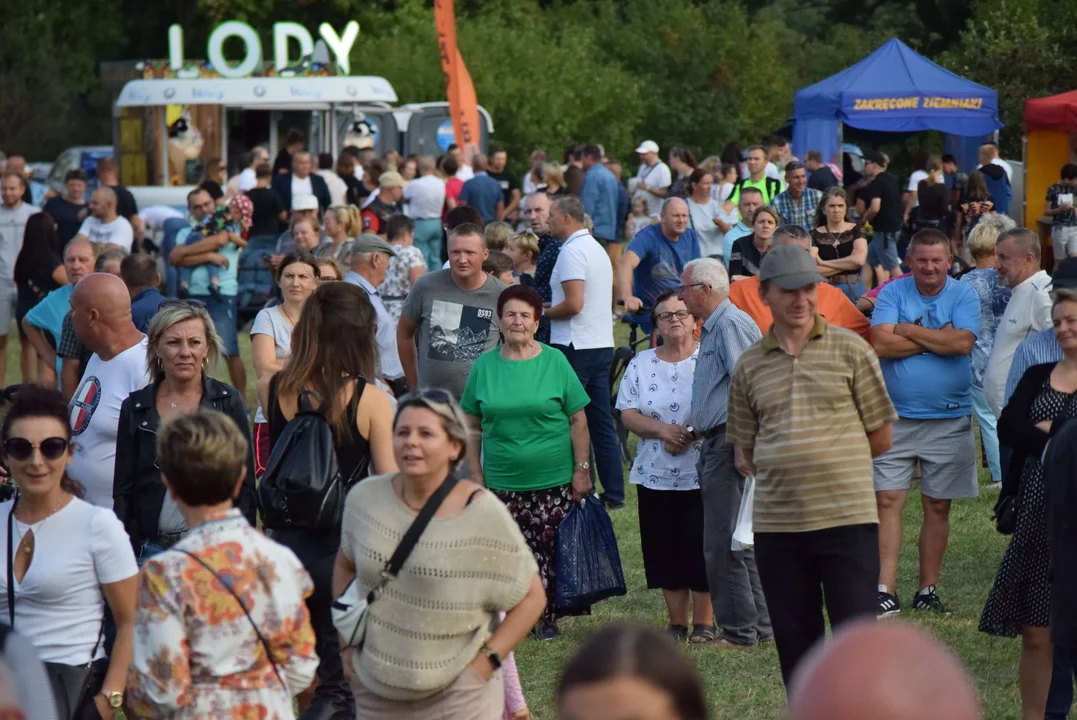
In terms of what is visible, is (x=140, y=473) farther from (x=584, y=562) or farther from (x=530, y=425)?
(x=584, y=562)

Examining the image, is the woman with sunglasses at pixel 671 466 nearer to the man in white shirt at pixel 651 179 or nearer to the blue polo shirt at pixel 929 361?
the blue polo shirt at pixel 929 361

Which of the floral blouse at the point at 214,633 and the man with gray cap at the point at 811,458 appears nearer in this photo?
the floral blouse at the point at 214,633

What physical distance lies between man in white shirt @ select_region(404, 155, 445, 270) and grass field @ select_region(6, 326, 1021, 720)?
397 inches

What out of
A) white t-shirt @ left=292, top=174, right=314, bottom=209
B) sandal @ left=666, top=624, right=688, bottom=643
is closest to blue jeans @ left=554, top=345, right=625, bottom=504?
sandal @ left=666, top=624, right=688, bottom=643

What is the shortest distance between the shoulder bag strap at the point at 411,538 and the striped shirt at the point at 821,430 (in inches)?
58.1

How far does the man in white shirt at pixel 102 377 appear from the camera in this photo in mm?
5770

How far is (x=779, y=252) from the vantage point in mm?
5328

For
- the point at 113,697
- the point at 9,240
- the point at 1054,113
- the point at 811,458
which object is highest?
the point at 1054,113

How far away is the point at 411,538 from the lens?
13.8ft

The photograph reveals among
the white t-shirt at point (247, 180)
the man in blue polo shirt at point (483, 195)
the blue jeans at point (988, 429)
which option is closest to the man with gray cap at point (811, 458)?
the blue jeans at point (988, 429)

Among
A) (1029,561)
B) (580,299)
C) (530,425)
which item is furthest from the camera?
(580,299)

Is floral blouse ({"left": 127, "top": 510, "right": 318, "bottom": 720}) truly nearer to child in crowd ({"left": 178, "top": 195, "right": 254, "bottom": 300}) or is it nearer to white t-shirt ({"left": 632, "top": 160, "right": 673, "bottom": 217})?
child in crowd ({"left": 178, "top": 195, "right": 254, "bottom": 300})

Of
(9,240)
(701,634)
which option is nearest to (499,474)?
(701,634)

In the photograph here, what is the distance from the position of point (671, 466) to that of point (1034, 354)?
1.75 m
